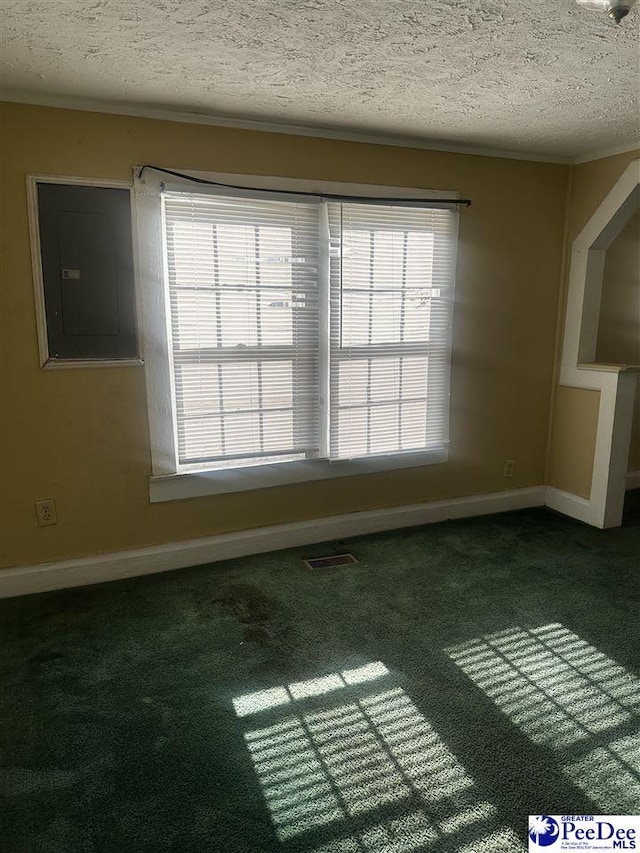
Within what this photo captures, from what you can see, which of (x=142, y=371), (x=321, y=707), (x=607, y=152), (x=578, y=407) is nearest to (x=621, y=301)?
(x=578, y=407)

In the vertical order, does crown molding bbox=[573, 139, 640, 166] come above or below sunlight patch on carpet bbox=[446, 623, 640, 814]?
above

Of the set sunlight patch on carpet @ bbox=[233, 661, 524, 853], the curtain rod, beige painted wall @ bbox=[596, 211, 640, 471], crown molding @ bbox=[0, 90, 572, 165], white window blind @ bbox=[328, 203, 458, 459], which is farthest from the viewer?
beige painted wall @ bbox=[596, 211, 640, 471]

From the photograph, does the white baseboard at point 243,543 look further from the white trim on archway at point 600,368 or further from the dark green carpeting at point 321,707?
the white trim on archway at point 600,368

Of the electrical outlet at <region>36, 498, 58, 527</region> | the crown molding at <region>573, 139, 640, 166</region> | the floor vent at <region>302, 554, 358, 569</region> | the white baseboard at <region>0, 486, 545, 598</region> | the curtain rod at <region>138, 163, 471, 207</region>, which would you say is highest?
the crown molding at <region>573, 139, 640, 166</region>

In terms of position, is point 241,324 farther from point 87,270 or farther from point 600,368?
point 600,368

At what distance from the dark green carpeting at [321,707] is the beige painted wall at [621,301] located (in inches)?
68.7

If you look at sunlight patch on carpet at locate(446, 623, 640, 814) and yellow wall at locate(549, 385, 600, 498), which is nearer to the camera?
sunlight patch on carpet at locate(446, 623, 640, 814)

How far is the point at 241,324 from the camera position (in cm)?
307

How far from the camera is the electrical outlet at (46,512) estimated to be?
284 centimetres

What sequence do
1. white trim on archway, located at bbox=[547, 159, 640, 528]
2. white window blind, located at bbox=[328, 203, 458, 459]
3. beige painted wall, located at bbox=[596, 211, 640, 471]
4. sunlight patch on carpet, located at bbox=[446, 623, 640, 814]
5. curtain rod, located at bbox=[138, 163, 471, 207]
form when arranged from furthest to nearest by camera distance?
1. beige painted wall, located at bbox=[596, 211, 640, 471]
2. white trim on archway, located at bbox=[547, 159, 640, 528]
3. white window blind, located at bbox=[328, 203, 458, 459]
4. curtain rod, located at bbox=[138, 163, 471, 207]
5. sunlight patch on carpet, located at bbox=[446, 623, 640, 814]

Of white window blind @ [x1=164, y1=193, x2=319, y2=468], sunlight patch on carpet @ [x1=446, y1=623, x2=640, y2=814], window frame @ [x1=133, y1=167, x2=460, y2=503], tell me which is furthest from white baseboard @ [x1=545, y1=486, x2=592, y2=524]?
white window blind @ [x1=164, y1=193, x2=319, y2=468]

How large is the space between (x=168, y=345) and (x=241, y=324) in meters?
0.41

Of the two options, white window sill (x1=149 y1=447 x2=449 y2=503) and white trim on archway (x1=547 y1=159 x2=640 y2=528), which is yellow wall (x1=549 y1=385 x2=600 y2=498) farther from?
white window sill (x1=149 y1=447 x2=449 y2=503)

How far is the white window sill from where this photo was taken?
10.1ft
